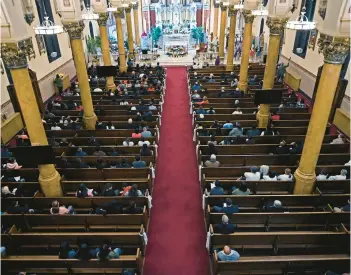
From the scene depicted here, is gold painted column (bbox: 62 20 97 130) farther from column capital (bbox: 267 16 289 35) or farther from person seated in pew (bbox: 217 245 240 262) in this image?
person seated in pew (bbox: 217 245 240 262)

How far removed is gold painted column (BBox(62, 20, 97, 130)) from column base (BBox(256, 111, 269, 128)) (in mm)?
6646

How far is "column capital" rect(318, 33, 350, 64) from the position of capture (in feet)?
20.0

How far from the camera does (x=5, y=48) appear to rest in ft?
20.5

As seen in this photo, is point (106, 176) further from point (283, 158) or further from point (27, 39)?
point (283, 158)

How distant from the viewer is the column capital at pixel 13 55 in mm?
6230

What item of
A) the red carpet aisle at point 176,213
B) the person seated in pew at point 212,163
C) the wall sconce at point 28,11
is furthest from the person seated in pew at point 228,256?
the wall sconce at point 28,11

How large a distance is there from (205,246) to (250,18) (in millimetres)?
11257

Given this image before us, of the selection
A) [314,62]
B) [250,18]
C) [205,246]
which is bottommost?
[205,246]

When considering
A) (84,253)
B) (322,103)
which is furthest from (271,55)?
(84,253)

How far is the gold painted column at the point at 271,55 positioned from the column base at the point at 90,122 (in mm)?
6669

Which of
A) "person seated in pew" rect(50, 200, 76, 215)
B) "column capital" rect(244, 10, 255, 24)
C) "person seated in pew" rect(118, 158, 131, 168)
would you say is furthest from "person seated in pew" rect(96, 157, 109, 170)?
"column capital" rect(244, 10, 255, 24)

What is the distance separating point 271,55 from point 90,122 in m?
7.48

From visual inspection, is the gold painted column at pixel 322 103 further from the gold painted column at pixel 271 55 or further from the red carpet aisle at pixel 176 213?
the gold painted column at pixel 271 55

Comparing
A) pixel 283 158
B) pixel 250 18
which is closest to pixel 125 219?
pixel 283 158
